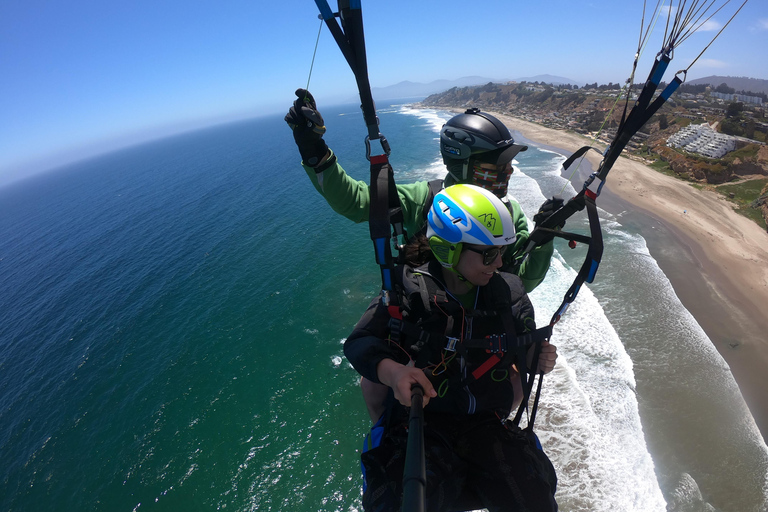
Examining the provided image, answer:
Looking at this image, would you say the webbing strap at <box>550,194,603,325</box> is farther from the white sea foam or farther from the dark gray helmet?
the white sea foam

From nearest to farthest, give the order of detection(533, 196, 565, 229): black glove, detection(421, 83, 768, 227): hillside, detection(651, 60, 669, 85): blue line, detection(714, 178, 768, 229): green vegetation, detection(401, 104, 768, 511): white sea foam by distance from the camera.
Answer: detection(651, 60, 669, 85): blue line, detection(533, 196, 565, 229): black glove, detection(401, 104, 768, 511): white sea foam, detection(714, 178, 768, 229): green vegetation, detection(421, 83, 768, 227): hillside

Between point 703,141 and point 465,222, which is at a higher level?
point 703,141

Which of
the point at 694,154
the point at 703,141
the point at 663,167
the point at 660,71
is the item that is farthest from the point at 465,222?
the point at 703,141

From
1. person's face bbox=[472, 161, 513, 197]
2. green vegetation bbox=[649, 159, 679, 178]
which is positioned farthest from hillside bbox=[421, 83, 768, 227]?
person's face bbox=[472, 161, 513, 197]

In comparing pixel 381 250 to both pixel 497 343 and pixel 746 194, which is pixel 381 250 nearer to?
pixel 497 343

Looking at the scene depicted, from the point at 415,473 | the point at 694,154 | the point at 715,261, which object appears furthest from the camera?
the point at 694,154

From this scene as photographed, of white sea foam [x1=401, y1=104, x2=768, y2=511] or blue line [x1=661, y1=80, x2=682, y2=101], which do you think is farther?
white sea foam [x1=401, y1=104, x2=768, y2=511]

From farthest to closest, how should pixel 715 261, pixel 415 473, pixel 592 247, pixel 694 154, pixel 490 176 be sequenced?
pixel 694 154, pixel 715 261, pixel 490 176, pixel 592 247, pixel 415 473
